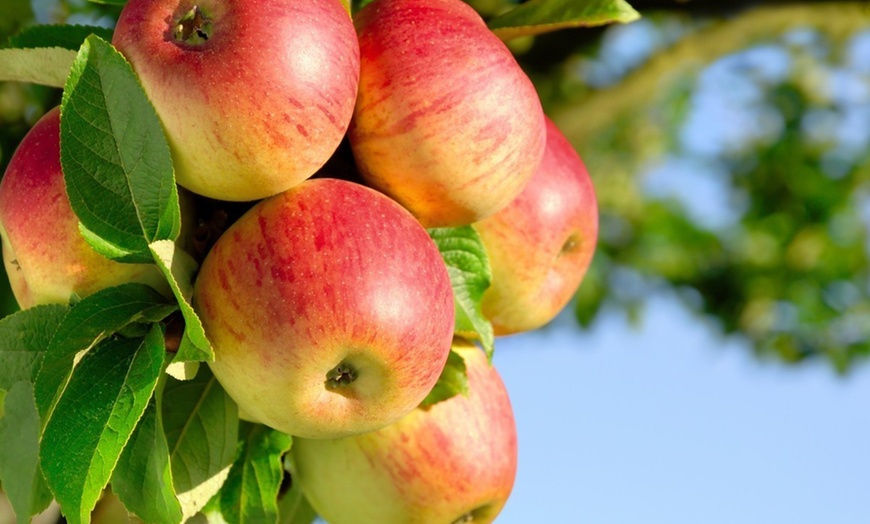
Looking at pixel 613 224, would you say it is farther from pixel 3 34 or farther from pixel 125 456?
pixel 125 456

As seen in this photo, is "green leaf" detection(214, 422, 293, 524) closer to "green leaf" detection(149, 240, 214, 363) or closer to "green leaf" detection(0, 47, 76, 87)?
"green leaf" detection(149, 240, 214, 363)

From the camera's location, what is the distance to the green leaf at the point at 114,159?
0.89m

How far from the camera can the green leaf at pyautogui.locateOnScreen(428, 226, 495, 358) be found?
3.68 ft

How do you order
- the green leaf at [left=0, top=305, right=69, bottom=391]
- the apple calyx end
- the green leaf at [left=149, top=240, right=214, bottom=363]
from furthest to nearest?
the apple calyx end, the green leaf at [left=0, top=305, right=69, bottom=391], the green leaf at [left=149, top=240, right=214, bottom=363]

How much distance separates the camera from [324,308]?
90cm

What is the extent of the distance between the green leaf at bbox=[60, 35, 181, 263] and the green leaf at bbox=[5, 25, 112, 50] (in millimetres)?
179

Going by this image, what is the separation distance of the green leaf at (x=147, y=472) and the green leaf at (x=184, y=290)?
0.10m

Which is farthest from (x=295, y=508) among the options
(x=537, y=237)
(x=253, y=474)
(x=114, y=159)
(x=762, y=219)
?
(x=762, y=219)

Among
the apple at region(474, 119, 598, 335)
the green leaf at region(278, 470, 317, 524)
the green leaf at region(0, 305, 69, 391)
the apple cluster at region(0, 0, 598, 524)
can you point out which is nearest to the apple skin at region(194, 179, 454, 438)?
the apple cluster at region(0, 0, 598, 524)

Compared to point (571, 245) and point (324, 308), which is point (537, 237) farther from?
point (324, 308)

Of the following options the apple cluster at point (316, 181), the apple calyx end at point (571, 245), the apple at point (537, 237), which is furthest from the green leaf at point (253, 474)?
the apple calyx end at point (571, 245)

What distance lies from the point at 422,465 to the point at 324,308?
1.19 ft

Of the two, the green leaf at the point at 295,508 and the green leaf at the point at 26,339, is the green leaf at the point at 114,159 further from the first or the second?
the green leaf at the point at 295,508

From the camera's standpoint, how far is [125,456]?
99cm
